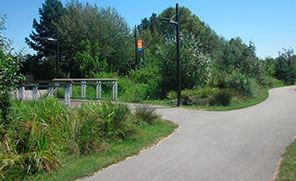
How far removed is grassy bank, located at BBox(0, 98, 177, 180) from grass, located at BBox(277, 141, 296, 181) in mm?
3545

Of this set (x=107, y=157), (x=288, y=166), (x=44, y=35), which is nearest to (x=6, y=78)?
(x=107, y=157)

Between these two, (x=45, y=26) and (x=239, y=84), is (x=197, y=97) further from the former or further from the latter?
(x=45, y=26)

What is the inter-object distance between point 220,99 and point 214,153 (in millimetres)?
12803

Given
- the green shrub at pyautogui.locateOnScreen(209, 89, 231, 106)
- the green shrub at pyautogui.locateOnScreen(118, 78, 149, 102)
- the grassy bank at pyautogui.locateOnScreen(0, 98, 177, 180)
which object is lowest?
the grassy bank at pyautogui.locateOnScreen(0, 98, 177, 180)

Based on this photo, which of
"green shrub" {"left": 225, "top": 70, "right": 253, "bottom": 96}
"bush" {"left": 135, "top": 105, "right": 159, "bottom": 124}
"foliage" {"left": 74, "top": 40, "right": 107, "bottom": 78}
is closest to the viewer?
"bush" {"left": 135, "top": 105, "right": 159, "bottom": 124}

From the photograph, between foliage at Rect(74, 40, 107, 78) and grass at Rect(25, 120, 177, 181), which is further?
foliage at Rect(74, 40, 107, 78)

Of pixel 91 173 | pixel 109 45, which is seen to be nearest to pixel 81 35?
pixel 109 45

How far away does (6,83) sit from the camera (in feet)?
33.0

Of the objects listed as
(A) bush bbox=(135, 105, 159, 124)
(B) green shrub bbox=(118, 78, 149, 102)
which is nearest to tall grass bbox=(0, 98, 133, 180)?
(A) bush bbox=(135, 105, 159, 124)

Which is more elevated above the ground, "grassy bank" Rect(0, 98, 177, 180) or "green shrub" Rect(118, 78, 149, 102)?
"green shrub" Rect(118, 78, 149, 102)

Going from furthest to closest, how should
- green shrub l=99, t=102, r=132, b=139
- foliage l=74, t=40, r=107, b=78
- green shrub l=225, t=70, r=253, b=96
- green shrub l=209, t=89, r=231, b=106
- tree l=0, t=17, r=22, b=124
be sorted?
foliage l=74, t=40, r=107, b=78 → green shrub l=225, t=70, r=253, b=96 → green shrub l=209, t=89, r=231, b=106 → green shrub l=99, t=102, r=132, b=139 → tree l=0, t=17, r=22, b=124

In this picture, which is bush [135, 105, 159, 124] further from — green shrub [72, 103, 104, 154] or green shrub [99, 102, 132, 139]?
green shrub [72, 103, 104, 154]

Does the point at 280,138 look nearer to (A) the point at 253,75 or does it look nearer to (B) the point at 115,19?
(A) the point at 253,75

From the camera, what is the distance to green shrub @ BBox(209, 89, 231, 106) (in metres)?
22.8
